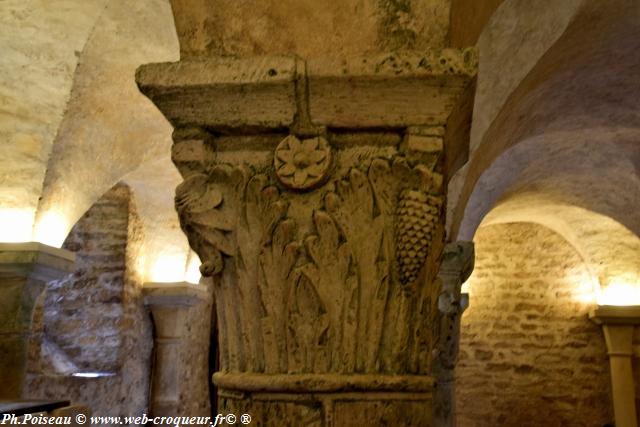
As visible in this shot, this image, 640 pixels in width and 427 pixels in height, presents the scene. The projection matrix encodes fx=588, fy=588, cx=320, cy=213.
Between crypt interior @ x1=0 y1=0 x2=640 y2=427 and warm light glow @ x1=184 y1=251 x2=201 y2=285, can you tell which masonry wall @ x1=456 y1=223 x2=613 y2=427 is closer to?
crypt interior @ x1=0 y1=0 x2=640 y2=427

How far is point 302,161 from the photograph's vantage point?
1.50 meters

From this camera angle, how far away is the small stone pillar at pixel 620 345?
23.1 feet

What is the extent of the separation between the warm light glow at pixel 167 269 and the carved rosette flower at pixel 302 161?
5.37 metres

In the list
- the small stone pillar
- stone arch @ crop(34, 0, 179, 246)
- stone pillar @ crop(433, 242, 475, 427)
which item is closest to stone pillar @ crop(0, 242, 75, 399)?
stone arch @ crop(34, 0, 179, 246)

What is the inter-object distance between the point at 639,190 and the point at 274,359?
5296mm

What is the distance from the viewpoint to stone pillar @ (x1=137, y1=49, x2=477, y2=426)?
4.70 feet

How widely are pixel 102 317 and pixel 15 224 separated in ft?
5.64

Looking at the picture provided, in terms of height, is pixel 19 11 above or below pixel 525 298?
above

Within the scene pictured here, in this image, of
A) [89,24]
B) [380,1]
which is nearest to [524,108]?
[380,1]

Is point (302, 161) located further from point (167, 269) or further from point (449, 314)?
point (167, 269)

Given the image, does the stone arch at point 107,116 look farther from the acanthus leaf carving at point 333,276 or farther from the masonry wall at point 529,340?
the masonry wall at point 529,340

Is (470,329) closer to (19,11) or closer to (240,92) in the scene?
(19,11)

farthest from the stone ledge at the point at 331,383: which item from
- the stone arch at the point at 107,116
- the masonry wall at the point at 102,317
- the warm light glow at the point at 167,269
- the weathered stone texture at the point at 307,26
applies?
the warm light glow at the point at 167,269

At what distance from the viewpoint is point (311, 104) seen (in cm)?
150
